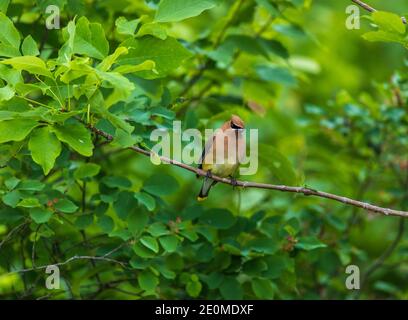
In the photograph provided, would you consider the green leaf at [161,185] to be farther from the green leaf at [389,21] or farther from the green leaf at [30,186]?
the green leaf at [389,21]

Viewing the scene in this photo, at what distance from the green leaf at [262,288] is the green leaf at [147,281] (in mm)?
702

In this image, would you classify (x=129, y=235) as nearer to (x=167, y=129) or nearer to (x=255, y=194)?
(x=167, y=129)

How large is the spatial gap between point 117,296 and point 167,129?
1.28 meters

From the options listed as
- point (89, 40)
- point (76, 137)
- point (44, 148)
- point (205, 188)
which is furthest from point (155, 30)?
point (205, 188)

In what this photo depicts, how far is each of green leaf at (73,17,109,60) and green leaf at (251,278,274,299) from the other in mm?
1949

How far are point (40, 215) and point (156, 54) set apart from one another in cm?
115

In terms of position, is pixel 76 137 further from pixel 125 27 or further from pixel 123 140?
pixel 125 27

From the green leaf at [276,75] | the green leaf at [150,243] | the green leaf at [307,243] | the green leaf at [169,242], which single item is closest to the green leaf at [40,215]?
the green leaf at [150,243]

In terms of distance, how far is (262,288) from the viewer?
16.9 ft

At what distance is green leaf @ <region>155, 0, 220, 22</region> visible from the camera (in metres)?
4.21

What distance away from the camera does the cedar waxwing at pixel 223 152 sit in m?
5.53

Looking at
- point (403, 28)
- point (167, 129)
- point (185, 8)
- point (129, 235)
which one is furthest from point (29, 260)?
point (403, 28)

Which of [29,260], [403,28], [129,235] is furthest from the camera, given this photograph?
[29,260]

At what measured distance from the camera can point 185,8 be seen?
4293mm
